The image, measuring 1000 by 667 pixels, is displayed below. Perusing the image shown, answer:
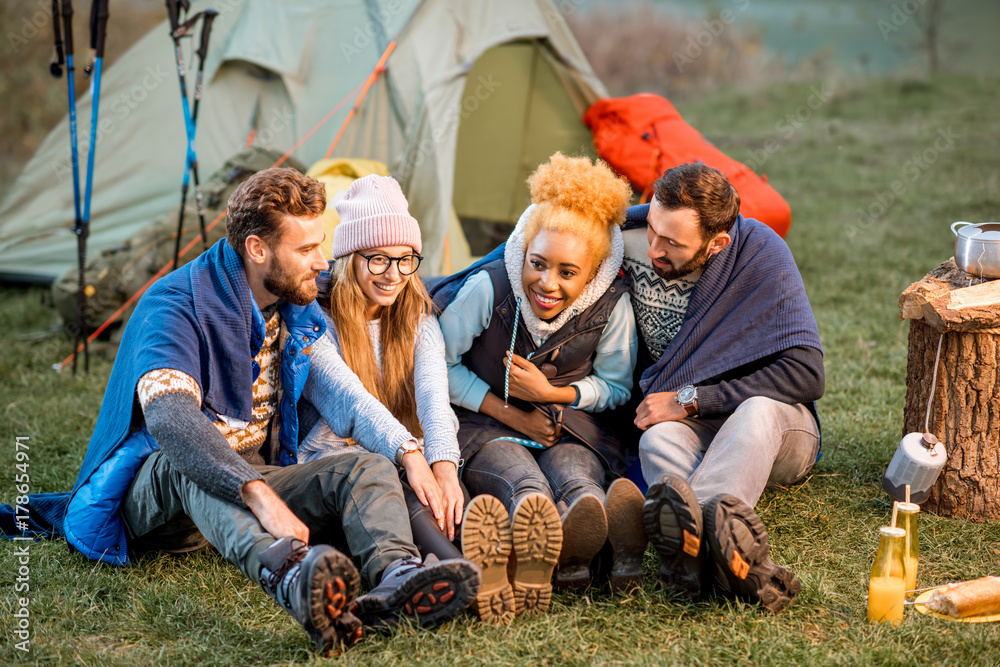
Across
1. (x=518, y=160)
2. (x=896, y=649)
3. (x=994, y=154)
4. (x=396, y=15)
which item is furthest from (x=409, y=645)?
(x=994, y=154)

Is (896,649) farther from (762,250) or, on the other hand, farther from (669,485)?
(762,250)

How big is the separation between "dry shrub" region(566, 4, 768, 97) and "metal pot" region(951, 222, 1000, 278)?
11873 millimetres

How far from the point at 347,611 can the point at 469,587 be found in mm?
288

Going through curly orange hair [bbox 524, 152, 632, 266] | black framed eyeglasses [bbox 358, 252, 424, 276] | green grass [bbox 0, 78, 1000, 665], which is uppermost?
curly orange hair [bbox 524, 152, 632, 266]

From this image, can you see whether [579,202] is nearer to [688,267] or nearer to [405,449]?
[688,267]

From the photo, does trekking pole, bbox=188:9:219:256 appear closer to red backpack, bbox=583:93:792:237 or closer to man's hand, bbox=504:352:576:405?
red backpack, bbox=583:93:792:237

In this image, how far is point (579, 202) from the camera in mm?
2820

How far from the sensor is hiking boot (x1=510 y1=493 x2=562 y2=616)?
7.14ft

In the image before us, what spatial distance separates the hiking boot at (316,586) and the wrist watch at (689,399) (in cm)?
129

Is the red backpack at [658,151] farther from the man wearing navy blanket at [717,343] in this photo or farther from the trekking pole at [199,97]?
the trekking pole at [199,97]

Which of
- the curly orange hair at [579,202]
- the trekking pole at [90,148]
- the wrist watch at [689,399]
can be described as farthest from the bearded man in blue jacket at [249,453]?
the trekking pole at [90,148]

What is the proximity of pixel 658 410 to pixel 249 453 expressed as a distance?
1293 millimetres

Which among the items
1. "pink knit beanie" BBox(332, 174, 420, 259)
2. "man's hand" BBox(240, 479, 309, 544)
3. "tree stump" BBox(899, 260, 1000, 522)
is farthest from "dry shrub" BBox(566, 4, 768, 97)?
"man's hand" BBox(240, 479, 309, 544)

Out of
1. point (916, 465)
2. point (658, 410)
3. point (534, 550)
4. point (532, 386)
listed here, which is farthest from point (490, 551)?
point (916, 465)
